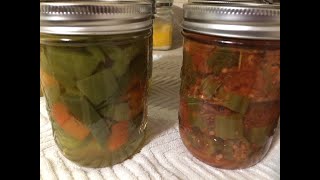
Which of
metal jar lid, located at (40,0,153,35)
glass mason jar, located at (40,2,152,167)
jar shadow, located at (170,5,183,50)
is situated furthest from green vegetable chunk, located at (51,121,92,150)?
jar shadow, located at (170,5,183,50)

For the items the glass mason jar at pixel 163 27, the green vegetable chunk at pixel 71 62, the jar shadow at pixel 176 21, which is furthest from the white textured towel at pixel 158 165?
the jar shadow at pixel 176 21

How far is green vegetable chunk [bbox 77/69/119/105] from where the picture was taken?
0.33 meters

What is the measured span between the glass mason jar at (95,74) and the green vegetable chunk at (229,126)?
98mm

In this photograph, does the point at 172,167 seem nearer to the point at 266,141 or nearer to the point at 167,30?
the point at 266,141

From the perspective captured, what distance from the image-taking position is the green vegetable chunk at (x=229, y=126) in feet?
1.14

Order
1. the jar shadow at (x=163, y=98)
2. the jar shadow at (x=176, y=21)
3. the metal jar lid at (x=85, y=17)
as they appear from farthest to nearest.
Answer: the jar shadow at (x=176, y=21), the jar shadow at (x=163, y=98), the metal jar lid at (x=85, y=17)

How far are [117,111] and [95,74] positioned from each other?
2.1 inches

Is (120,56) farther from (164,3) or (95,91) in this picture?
(164,3)

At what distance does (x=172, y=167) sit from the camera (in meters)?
0.38

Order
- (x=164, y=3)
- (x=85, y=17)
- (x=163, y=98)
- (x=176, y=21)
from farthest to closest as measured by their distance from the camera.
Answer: (x=176, y=21), (x=164, y=3), (x=163, y=98), (x=85, y=17)

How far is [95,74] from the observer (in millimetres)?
327

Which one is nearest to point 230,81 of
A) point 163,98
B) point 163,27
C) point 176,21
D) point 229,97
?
point 229,97

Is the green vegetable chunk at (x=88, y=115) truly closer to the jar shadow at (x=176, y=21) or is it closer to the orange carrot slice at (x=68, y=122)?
the orange carrot slice at (x=68, y=122)

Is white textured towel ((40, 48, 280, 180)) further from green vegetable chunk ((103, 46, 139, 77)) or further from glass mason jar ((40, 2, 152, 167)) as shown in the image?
green vegetable chunk ((103, 46, 139, 77))
